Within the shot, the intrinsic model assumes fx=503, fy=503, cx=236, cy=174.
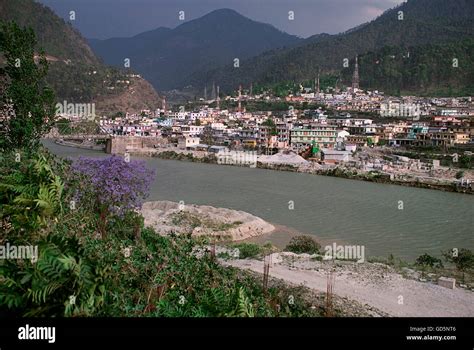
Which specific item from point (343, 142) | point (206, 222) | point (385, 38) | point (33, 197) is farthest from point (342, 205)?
point (385, 38)

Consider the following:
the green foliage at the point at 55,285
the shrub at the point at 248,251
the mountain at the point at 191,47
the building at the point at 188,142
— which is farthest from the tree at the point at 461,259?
the mountain at the point at 191,47

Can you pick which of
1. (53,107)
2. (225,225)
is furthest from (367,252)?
(53,107)

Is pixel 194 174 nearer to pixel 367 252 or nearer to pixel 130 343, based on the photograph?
pixel 367 252

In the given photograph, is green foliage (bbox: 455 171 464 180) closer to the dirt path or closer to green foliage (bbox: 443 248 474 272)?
green foliage (bbox: 443 248 474 272)

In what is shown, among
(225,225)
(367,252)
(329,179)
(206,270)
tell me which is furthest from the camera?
(329,179)

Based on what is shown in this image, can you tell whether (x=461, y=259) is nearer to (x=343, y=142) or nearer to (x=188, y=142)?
(x=343, y=142)
